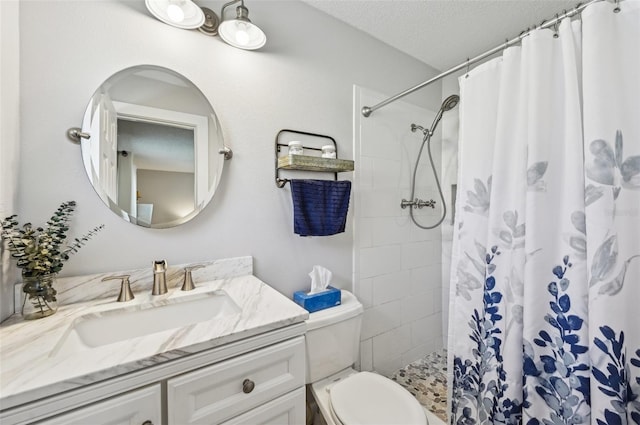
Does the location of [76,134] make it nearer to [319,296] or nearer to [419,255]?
[319,296]

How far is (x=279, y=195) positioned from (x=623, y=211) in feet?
4.25

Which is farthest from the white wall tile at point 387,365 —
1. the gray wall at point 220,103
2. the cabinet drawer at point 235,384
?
the cabinet drawer at point 235,384

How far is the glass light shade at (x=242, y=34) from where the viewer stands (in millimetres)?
1165

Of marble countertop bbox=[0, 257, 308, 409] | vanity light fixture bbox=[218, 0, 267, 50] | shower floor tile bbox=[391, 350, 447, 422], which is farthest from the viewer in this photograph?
shower floor tile bbox=[391, 350, 447, 422]

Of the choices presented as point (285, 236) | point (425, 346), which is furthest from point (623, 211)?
point (425, 346)

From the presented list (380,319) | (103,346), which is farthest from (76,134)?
(380,319)

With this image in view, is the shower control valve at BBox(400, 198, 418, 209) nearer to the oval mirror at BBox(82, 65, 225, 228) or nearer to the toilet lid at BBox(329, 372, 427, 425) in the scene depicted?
the toilet lid at BBox(329, 372, 427, 425)

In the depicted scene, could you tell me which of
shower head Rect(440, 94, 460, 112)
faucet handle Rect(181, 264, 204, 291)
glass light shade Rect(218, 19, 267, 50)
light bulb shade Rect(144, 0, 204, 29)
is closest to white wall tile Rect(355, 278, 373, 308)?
faucet handle Rect(181, 264, 204, 291)

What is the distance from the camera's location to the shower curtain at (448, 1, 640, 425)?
784 mm

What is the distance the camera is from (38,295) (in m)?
0.81

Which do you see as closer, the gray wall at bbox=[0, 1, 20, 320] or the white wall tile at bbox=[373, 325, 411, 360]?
the gray wall at bbox=[0, 1, 20, 320]

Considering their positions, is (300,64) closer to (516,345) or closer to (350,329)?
(350,329)

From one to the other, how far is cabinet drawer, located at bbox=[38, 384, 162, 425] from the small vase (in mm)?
447

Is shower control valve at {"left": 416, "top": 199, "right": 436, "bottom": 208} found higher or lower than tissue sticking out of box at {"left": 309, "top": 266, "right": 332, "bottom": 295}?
higher
